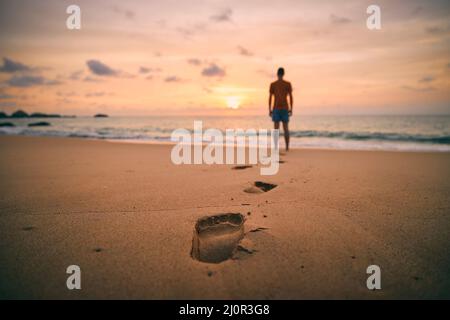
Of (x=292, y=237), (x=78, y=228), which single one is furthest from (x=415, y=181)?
(x=78, y=228)

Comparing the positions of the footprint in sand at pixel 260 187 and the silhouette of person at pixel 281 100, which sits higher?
the silhouette of person at pixel 281 100

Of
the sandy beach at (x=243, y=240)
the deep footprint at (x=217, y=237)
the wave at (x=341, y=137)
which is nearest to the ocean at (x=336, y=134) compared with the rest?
the wave at (x=341, y=137)

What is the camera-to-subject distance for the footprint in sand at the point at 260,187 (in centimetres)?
301

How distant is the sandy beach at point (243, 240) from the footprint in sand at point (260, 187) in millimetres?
90

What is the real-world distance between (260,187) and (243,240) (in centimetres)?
144

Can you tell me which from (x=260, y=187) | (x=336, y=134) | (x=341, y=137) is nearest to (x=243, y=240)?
(x=260, y=187)

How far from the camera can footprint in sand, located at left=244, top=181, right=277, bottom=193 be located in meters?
3.01

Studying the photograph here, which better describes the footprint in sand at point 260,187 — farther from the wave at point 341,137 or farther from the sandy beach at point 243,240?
the wave at point 341,137

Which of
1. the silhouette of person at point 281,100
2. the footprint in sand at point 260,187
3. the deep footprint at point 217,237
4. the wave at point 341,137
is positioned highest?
the silhouette of person at point 281,100

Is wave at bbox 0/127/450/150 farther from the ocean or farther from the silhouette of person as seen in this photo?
the silhouette of person

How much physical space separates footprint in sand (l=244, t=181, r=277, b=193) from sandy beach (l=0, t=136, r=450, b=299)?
0.29 ft
